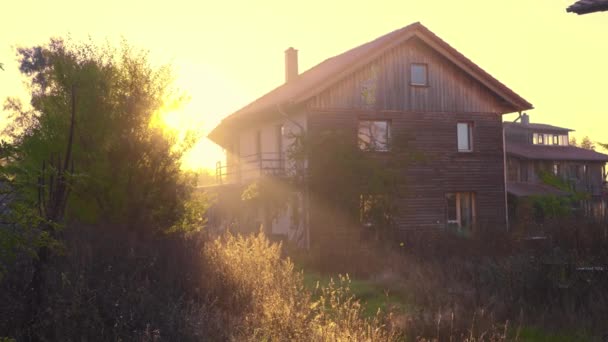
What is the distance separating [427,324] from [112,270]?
4343 millimetres

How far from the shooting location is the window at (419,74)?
2531cm

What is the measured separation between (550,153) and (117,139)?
3826cm

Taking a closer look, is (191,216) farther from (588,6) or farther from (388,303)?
(588,6)

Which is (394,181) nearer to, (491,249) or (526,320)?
(491,249)

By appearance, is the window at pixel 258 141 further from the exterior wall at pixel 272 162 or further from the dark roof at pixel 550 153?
the dark roof at pixel 550 153

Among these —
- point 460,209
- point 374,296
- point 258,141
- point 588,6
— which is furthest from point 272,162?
point 588,6

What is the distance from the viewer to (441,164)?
2527 centimetres

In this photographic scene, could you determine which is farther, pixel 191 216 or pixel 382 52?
pixel 382 52

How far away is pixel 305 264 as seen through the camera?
17766mm

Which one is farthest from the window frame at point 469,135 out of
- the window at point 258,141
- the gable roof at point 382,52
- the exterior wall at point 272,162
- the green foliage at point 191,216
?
the green foliage at point 191,216

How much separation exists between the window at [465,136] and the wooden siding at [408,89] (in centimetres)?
64

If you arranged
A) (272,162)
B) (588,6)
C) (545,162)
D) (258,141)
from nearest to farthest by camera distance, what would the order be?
(588,6) → (272,162) → (258,141) → (545,162)

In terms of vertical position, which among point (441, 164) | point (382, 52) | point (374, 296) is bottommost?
point (374, 296)

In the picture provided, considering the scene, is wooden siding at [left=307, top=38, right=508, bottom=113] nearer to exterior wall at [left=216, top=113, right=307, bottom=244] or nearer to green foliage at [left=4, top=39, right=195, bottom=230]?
exterior wall at [left=216, top=113, right=307, bottom=244]
